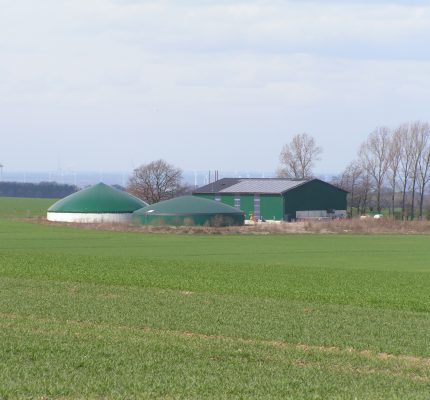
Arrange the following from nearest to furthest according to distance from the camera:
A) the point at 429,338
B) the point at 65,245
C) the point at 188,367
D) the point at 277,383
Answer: the point at 277,383, the point at 188,367, the point at 429,338, the point at 65,245

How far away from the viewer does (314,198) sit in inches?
3492

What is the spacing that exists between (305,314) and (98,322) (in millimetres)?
4938

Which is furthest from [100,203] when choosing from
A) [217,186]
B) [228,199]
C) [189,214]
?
[217,186]

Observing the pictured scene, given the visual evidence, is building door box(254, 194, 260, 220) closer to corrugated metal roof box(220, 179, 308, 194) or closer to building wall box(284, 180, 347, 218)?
corrugated metal roof box(220, 179, 308, 194)

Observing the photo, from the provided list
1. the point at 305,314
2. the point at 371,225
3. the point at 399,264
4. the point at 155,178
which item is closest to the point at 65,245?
the point at 399,264

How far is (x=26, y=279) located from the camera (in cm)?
3120

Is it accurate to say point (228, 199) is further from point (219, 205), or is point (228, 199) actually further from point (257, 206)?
point (219, 205)

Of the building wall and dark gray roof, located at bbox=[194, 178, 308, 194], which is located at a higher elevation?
dark gray roof, located at bbox=[194, 178, 308, 194]

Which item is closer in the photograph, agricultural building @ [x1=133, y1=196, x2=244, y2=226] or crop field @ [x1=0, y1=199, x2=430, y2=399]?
crop field @ [x1=0, y1=199, x2=430, y2=399]

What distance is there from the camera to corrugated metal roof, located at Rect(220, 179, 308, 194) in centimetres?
8719

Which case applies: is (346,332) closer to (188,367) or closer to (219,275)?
(188,367)

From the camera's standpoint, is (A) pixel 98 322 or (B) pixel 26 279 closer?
(A) pixel 98 322

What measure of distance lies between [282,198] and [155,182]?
23817 millimetres

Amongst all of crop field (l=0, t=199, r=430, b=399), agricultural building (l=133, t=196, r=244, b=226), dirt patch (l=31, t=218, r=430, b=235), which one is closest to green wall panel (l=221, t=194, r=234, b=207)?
agricultural building (l=133, t=196, r=244, b=226)
